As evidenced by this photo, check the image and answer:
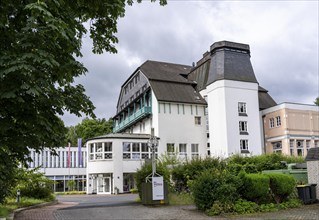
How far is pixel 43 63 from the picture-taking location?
4965 mm

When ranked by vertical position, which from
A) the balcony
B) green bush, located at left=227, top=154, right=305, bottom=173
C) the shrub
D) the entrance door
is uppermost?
the balcony

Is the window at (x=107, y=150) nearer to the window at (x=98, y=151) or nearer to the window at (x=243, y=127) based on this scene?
the window at (x=98, y=151)

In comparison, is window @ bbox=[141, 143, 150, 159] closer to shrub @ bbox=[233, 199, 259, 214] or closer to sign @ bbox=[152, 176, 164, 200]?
sign @ bbox=[152, 176, 164, 200]

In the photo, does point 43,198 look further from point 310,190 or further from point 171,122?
point 171,122

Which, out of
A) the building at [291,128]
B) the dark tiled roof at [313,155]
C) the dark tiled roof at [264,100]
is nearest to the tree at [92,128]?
the dark tiled roof at [264,100]

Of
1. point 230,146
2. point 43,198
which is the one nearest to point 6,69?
point 43,198

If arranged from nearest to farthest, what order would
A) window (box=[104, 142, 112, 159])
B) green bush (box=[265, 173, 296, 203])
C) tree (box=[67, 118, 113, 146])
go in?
green bush (box=[265, 173, 296, 203]), window (box=[104, 142, 112, 159]), tree (box=[67, 118, 113, 146])

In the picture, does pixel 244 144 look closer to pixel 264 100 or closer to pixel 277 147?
pixel 277 147

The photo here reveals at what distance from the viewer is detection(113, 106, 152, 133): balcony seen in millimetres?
40688

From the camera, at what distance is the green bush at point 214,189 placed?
46.5 ft

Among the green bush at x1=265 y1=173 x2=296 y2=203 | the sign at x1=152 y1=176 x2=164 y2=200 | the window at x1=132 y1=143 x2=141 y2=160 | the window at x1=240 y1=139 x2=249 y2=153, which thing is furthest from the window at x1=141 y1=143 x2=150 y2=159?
the green bush at x1=265 y1=173 x2=296 y2=203

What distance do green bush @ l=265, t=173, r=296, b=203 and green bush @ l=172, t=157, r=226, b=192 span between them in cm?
582

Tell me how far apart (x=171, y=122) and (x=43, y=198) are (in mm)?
19434

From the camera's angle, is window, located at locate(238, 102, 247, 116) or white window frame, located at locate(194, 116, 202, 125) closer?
window, located at locate(238, 102, 247, 116)
